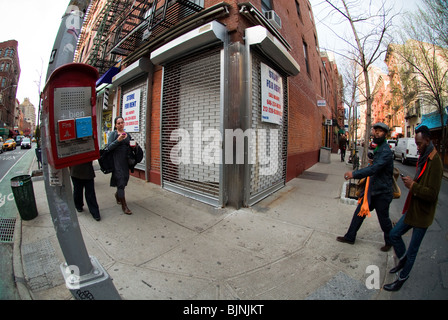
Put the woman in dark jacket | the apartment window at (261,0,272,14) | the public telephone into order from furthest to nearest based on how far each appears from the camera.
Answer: the apartment window at (261,0,272,14) < the woman in dark jacket < the public telephone

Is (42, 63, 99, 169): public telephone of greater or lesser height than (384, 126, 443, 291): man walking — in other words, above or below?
above

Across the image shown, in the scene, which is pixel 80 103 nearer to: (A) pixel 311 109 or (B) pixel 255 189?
(B) pixel 255 189

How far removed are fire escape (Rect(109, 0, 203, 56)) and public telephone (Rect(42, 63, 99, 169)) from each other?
436 centimetres

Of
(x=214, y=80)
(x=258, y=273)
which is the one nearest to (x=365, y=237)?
(x=258, y=273)

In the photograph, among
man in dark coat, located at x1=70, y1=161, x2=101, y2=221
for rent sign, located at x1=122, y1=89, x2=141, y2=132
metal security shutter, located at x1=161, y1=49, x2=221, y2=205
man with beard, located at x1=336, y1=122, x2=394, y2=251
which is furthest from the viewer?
for rent sign, located at x1=122, y1=89, x2=141, y2=132

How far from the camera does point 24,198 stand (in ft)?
13.0

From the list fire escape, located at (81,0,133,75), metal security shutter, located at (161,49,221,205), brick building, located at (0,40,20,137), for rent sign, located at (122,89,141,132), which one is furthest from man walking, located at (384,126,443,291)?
brick building, located at (0,40,20,137)

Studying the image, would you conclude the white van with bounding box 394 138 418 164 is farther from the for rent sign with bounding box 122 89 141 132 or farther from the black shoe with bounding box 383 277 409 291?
the for rent sign with bounding box 122 89 141 132

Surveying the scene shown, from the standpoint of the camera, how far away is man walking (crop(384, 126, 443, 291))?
2.32m

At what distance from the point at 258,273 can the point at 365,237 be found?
2301mm

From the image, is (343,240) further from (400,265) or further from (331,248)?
(400,265)

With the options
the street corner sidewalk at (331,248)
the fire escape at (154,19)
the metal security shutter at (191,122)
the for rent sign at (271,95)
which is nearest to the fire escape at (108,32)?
the fire escape at (154,19)

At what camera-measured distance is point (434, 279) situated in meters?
2.59

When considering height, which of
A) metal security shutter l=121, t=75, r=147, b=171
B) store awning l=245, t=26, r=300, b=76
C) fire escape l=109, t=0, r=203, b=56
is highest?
fire escape l=109, t=0, r=203, b=56
